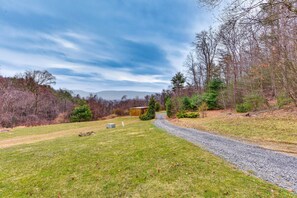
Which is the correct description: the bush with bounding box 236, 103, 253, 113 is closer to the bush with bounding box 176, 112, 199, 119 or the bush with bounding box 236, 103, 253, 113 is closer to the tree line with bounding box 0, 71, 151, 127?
the bush with bounding box 176, 112, 199, 119

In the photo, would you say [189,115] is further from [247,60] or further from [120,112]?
[120,112]

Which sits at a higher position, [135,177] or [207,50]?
[207,50]

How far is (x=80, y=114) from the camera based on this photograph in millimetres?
24969

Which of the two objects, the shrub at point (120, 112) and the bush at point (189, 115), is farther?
the shrub at point (120, 112)

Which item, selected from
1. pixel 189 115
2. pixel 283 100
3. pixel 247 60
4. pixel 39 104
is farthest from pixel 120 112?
pixel 283 100

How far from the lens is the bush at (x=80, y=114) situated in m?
24.9

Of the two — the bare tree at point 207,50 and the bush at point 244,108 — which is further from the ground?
the bare tree at point 207,50

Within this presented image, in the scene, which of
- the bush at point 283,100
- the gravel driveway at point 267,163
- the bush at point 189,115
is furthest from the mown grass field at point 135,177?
the bush at point 189,115

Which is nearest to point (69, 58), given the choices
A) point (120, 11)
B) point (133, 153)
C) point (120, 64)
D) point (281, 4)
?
point (120, 64)

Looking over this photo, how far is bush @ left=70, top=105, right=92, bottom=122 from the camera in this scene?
24.9 metres

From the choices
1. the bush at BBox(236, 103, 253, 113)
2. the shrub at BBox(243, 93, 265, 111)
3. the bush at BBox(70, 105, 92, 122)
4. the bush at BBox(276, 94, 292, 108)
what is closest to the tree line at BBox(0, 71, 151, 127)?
the bush at BBox(70, 105, 92, 122)

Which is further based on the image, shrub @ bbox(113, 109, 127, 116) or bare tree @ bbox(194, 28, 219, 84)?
shrub @ bbox(113, 109, 127, 116)

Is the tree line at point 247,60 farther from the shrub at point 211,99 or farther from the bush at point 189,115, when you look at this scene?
the bush at point 189,115

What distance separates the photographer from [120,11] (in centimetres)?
1009
